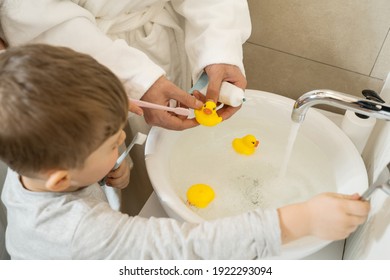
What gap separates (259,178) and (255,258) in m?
0.32

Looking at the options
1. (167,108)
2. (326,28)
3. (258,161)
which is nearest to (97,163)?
(167,108)

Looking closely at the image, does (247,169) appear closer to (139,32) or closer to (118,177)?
→ (118,177)

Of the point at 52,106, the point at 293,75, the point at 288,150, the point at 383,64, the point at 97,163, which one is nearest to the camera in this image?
the point at 52,106

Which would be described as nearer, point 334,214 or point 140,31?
point 334,214

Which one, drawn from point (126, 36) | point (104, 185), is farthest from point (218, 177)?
point (126, 36)

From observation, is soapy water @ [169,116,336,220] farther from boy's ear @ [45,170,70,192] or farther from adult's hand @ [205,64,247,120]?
boy's ear @ [45,170,70,192]

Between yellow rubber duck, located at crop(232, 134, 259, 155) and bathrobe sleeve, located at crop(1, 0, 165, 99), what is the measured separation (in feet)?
0.88

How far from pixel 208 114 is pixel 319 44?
1.49ft

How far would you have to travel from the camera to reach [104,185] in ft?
2.73

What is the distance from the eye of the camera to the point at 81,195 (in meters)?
0.63

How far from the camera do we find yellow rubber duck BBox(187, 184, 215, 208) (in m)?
0.79

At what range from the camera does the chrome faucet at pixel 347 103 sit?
2.04ft

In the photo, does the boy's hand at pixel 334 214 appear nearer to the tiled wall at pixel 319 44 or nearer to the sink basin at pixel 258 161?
the sink basin at pixel 258 161
